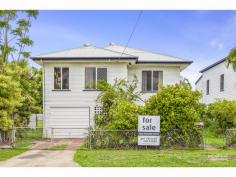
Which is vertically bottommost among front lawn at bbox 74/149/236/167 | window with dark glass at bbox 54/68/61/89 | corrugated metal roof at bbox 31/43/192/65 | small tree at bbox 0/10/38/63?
front lawn at bbox 74/149/236/167

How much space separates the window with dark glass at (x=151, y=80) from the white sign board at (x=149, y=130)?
6069 millimetres

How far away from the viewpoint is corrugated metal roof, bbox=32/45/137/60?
1805 centimetres

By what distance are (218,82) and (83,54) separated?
8.79 m

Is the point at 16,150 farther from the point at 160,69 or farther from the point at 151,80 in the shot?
the point at 160,69

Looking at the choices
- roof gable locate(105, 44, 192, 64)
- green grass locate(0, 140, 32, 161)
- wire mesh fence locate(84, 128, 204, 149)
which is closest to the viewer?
green grass locate(0, 140, 32, 161)

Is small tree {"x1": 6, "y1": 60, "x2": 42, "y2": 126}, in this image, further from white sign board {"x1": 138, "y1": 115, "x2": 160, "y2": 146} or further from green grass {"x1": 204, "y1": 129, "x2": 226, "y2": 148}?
green grass {"x1": 204, "y1": 129, "x2": 226, "y2": 148}

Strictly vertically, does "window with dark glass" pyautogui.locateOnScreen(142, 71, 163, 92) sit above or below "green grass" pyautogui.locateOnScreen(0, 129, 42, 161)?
above

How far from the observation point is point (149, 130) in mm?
13594

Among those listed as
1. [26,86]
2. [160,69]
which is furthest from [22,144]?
[160,69]

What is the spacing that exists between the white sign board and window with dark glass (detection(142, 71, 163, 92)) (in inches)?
239

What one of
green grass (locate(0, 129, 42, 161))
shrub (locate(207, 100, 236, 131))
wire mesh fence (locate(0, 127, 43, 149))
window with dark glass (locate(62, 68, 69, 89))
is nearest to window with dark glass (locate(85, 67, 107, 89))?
window with dark glass (locate(62, 68, 69, 89))

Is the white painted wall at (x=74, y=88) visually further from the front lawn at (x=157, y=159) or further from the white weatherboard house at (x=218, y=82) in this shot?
the front lawn at (x=157, y=159)
